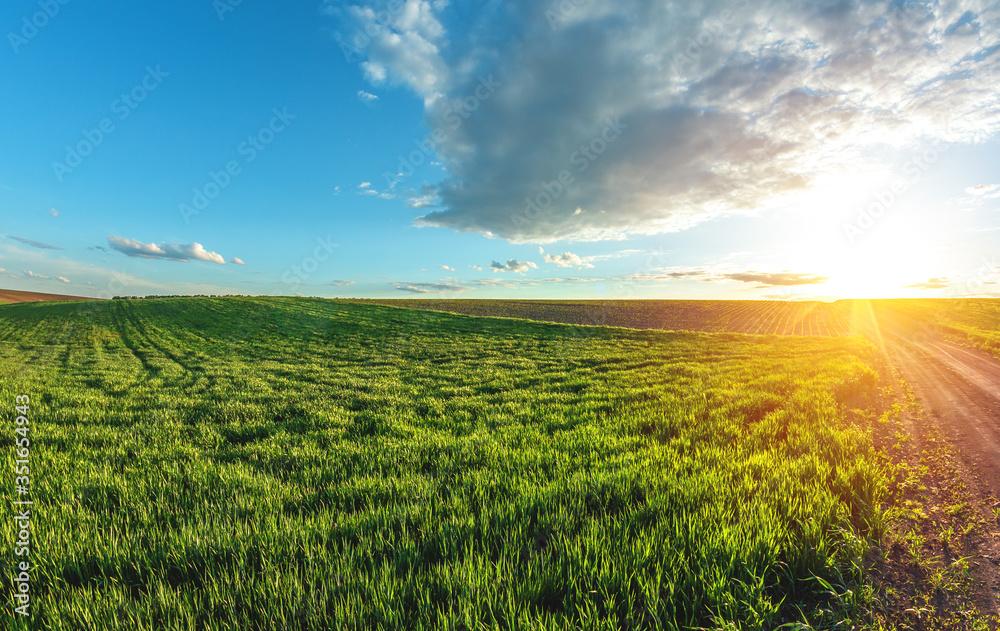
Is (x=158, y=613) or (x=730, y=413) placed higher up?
(x=158, y=613)

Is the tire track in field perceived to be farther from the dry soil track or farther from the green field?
the dry soil track

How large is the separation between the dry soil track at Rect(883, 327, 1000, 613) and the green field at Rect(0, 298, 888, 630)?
2.59 ft

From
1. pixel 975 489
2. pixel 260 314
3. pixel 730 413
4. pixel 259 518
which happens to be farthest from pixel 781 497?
pixel 260 314

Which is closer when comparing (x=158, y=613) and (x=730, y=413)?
(x=158, y=613)

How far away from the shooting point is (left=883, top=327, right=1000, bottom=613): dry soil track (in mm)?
3283

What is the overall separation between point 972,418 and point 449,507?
11173 mm

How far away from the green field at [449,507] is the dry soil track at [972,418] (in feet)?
2.59

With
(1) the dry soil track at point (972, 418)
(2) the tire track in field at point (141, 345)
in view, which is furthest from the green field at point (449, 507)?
(2) the tire track in field at point (141, 345)

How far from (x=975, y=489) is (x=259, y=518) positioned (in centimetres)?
839

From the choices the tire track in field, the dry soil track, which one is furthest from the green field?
the tire track in field

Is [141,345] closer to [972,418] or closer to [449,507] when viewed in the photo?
[449,507]

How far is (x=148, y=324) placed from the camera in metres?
36.5

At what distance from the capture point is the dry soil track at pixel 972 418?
328 cm

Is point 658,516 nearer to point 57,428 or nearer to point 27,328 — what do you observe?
point 57,428
